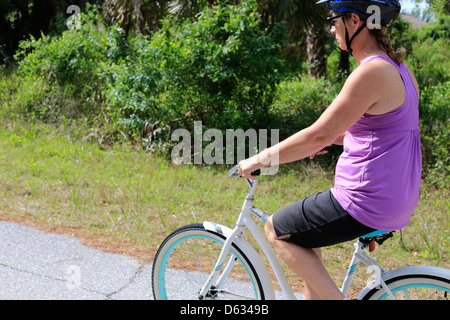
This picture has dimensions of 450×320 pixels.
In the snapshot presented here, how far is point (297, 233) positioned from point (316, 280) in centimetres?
24

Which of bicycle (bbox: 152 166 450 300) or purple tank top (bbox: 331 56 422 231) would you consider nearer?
purple tank top (bbox: 331 56 422 231)

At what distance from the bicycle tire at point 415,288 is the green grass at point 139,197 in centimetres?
178

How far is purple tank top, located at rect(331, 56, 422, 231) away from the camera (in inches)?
76.1

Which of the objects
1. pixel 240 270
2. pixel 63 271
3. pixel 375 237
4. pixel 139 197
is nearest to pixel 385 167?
pixel 375 237

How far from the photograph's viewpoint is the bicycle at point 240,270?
2.13m

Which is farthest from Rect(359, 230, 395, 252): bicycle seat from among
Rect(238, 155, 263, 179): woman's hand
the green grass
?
the green grass

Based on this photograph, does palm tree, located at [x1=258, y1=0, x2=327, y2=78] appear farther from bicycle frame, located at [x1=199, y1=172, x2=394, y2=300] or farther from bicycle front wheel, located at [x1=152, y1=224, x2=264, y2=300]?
bicycle frame, located at [x1=199, y1=172, x2=394, y2=300]

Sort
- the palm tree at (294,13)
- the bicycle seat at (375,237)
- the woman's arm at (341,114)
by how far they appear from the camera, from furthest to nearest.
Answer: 1. the palm tree at (294,13)
2. the bicycle seat at (375,237)
3. the woman's arm at (341,114)

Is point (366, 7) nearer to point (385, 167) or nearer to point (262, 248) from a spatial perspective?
point (385, 167)

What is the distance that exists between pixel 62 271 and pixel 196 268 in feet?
4.65

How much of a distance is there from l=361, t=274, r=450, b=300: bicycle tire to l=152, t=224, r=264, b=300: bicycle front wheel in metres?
0.58

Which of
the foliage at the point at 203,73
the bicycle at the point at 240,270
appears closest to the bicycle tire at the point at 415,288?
the bicycle at the point at 240,270

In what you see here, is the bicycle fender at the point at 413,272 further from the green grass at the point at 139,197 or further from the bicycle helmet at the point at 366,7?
the green grass at the point at 139,197
